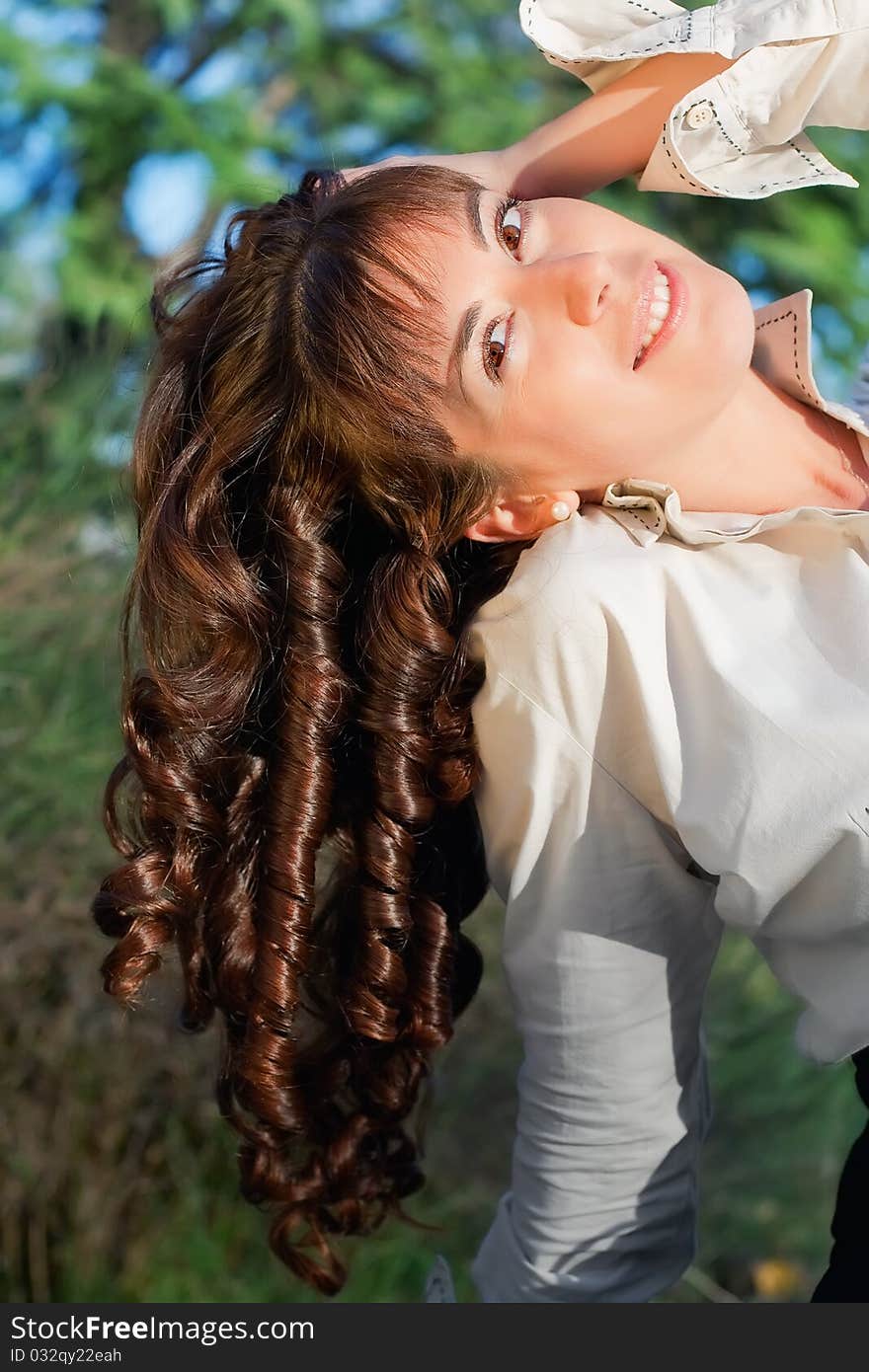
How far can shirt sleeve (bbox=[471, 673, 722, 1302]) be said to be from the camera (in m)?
1.89

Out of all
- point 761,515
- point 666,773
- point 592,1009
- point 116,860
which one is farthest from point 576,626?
point 116,860

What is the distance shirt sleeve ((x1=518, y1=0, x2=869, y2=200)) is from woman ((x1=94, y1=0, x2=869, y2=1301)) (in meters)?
0.01

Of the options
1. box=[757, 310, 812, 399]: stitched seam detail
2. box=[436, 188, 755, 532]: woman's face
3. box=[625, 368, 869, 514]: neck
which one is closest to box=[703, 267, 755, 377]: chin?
box=[436, 188, 755, 532]: woman's face

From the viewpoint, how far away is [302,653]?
6.78 feet

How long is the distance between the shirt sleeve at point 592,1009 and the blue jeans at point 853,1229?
0.86 feet

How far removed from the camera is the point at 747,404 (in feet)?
7.00

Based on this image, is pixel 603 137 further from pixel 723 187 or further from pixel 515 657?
pixel 515 657

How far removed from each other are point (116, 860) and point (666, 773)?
160 centimetres

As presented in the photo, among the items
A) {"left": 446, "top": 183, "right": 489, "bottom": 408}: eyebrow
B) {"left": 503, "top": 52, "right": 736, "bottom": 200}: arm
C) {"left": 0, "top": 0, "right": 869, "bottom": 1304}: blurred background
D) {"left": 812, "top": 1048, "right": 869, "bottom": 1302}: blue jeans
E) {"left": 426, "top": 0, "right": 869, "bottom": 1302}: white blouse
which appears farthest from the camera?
{"left": 0, "top": 0, "right": 869, "bottom": 1304}: blurred background

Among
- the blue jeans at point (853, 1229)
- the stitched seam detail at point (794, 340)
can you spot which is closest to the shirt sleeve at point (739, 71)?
the stitched seam detail at point (794, 340)

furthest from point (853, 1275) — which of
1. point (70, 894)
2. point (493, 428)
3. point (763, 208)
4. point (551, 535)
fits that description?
point (763, 208)

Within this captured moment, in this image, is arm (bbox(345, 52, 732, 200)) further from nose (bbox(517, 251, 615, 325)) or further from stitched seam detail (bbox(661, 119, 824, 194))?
nose (bbox(517, 251, 615, 325))

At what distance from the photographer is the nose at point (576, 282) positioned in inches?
74.1

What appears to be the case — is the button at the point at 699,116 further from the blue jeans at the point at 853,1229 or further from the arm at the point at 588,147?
the blue jeans at the point at 853,1229
